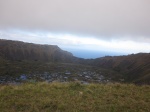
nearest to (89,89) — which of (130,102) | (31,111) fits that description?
(130,102)

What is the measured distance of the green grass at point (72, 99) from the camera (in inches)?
321

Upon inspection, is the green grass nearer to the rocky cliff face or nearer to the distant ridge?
the distant ridge

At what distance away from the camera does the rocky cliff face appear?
138 m

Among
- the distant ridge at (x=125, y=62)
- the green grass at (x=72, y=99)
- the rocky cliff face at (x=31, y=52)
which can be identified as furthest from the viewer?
the rocky cliff face at (x=31, y=52)

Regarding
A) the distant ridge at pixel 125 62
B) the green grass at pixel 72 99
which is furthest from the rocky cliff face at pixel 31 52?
the green grass at pixel 72 99

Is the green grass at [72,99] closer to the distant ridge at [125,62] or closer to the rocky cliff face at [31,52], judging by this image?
the distant ridge at [125,62]

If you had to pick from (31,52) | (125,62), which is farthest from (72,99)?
(31,52)

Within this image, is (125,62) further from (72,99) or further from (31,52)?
(72,99)

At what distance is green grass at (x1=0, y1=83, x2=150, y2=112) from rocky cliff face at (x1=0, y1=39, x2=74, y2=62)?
425ft

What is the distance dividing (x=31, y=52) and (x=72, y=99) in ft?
465

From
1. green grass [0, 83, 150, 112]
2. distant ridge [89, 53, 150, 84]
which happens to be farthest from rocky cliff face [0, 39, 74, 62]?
green grass [0, 83, 150, 112]

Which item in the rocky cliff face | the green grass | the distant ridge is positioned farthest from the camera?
the rocky cliff face

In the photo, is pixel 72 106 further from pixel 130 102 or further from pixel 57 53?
pixel 57 53

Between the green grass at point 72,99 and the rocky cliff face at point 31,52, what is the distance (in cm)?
12948
